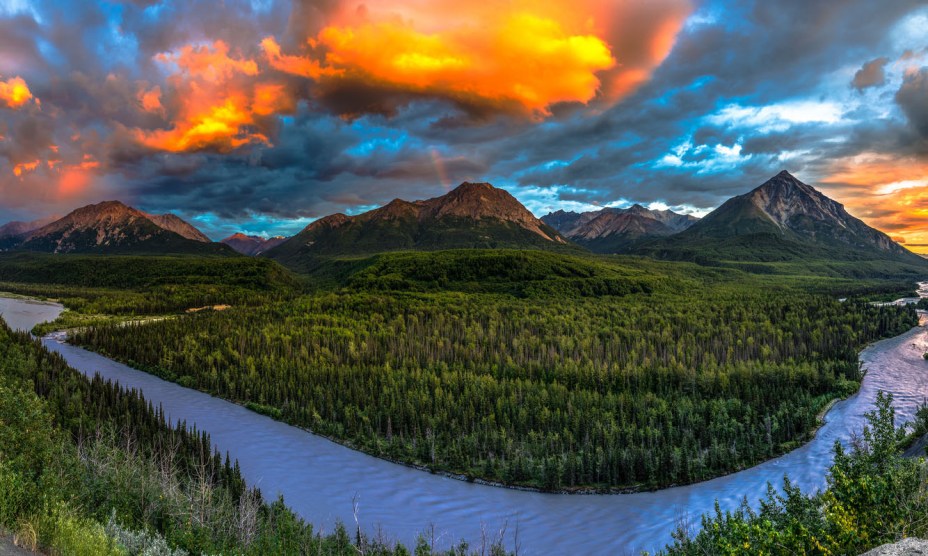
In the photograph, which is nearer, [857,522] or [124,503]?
[857,522]

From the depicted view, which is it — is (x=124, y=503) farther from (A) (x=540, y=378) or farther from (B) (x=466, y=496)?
(A) (x=540, y=378)

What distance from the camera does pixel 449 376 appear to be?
233 feet

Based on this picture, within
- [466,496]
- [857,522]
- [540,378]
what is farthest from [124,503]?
[540,378]

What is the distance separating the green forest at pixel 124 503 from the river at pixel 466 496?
4494 millimetres

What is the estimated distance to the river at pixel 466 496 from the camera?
37.2 m

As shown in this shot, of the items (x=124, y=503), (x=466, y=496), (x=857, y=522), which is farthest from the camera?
(x=466, y=496)

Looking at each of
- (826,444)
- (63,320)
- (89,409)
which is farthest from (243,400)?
(63,320)

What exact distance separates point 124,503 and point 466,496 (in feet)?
87.4

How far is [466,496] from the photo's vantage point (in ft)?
142

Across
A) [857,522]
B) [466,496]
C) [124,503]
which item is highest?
[857,522]

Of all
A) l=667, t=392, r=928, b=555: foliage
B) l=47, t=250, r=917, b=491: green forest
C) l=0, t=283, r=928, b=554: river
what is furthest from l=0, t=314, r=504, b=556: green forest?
l=47, t=250, r=917, b=491: green forest

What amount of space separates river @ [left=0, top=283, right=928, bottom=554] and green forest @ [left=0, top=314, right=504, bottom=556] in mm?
4494

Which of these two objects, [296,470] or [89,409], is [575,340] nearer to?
[296,470]

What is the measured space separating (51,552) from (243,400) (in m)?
60.0
